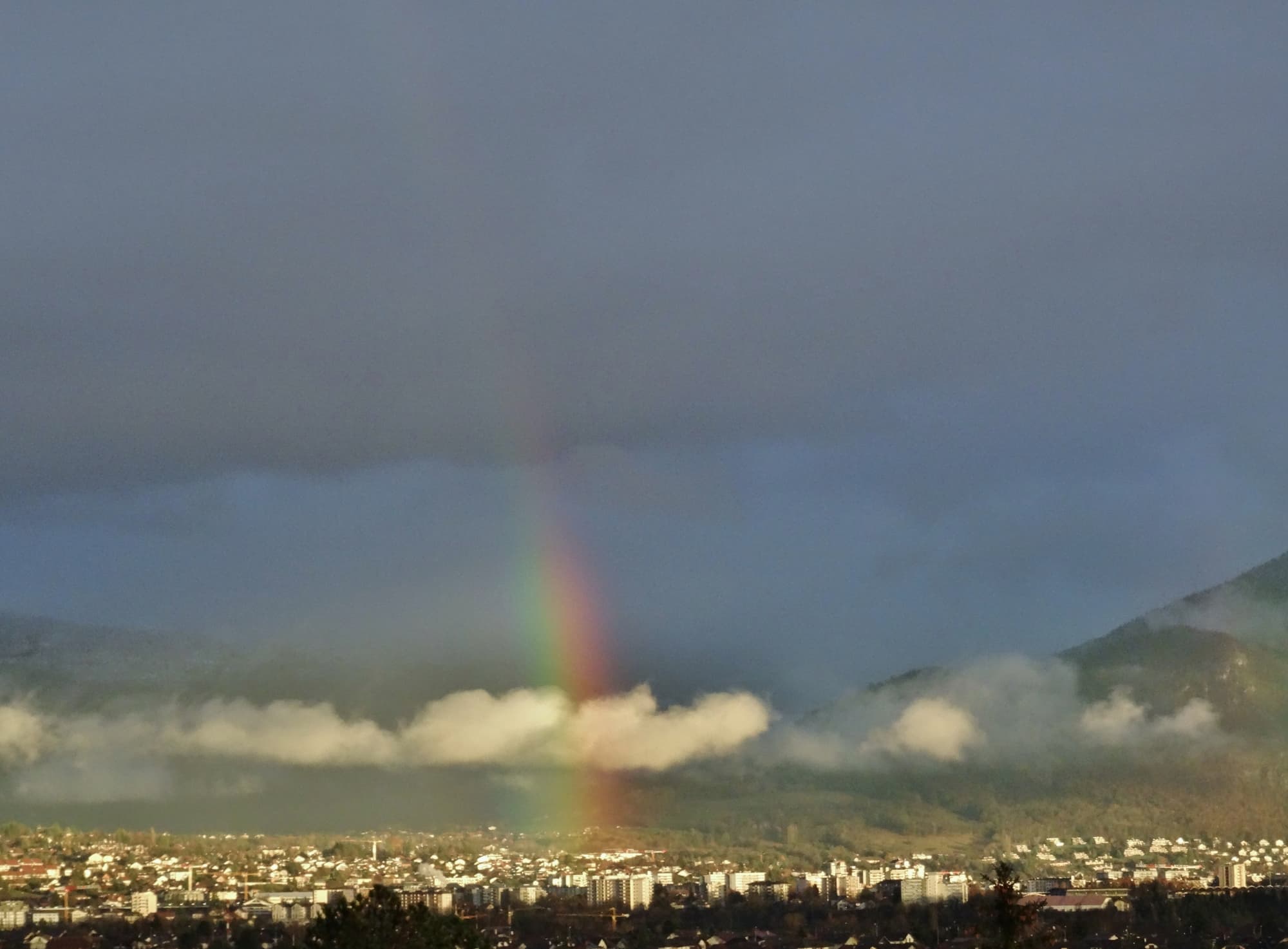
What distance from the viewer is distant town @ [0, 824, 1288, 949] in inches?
5044

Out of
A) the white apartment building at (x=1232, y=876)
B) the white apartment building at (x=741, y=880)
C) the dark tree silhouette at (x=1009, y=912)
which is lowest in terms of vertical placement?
the dark tree silhouette at (x=1009, y=912)

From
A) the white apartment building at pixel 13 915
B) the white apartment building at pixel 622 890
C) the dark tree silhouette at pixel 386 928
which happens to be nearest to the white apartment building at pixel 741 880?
the white apartment building at pixel 622 890

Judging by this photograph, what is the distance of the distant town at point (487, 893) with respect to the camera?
12812 centimetres

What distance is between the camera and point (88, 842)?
192 m

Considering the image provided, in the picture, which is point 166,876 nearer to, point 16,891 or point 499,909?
point 16,891

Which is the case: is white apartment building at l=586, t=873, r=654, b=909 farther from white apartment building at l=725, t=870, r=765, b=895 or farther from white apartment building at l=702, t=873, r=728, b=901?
white apartment building at l=725, t=870, r=765, b=895

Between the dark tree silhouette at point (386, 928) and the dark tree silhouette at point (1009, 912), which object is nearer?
the dark tree silhouette at point (1009, 912)

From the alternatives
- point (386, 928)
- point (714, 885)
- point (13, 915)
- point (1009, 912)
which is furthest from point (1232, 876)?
point (1009, 912)

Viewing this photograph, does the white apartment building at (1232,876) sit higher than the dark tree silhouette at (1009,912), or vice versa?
the white apartment building at (1232,876)

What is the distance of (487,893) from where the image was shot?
170 metres

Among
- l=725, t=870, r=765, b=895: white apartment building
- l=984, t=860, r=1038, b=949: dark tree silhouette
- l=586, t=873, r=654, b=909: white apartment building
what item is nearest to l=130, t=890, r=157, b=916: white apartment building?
l=586, t=873, r=654, b=909: white apartment building

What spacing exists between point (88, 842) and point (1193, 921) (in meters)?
109

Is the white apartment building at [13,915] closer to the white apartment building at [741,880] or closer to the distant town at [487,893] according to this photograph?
the distant town at [487,893]

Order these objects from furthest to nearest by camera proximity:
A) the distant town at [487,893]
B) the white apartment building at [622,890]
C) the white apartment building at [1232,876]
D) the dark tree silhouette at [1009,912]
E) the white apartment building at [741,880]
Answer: the white apartment building at [741,880], the white apartment building at [1232,876], the white apartment building at [622,890], the distant town at [487,893], the dark tree silhouette at [1009,912]
